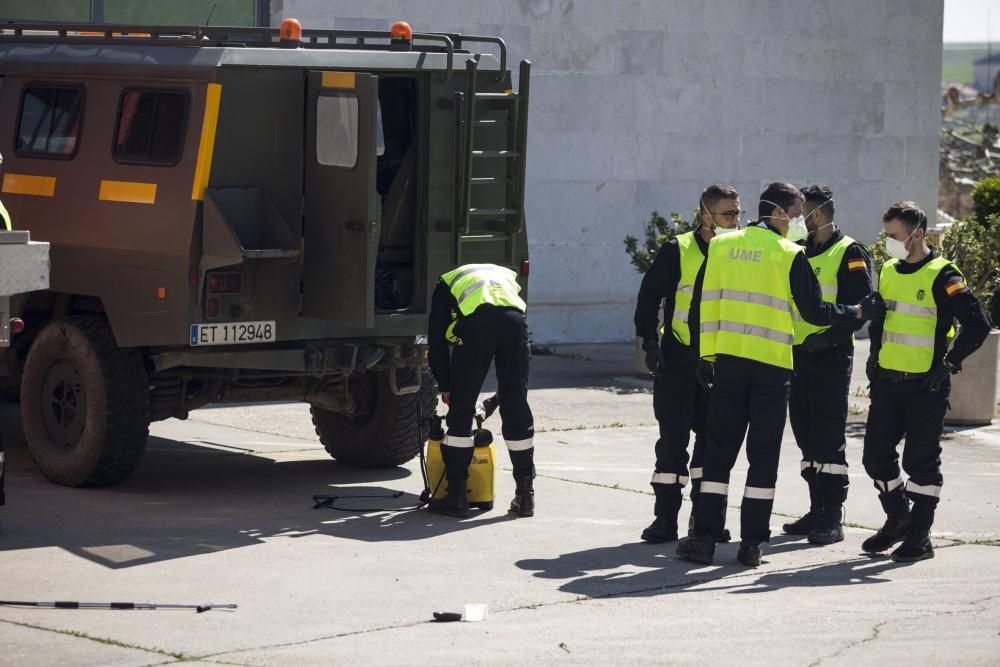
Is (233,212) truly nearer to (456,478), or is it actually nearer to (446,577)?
(456,478)

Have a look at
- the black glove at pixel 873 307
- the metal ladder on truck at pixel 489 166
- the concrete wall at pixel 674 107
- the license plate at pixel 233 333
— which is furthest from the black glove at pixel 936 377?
the concrete wall at pixel 674 107

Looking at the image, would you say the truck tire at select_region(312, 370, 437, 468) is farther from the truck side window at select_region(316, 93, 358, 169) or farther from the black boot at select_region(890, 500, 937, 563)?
the black boot at select_region(890, 500, 937, 563)

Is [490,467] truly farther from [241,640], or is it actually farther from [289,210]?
[241,640]

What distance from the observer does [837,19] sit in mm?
19688

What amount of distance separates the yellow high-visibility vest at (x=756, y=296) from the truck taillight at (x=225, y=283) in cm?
284

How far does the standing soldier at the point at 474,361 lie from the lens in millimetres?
9438

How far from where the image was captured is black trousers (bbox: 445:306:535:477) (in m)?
9.43

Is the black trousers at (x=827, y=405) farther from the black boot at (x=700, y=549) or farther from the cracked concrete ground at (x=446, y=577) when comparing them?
the black boot at (x=700, y=549)

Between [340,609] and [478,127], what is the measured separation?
12.6ft

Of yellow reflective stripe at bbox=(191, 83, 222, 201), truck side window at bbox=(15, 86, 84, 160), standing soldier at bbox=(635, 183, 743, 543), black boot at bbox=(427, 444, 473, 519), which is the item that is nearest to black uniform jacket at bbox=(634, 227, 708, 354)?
standing soldier at bbox=(635, 183, 743, 543)

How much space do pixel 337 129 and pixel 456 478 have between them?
6.76 feet

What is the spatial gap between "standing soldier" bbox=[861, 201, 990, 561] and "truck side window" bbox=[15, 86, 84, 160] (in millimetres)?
4809

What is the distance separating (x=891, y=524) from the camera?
8.84 m

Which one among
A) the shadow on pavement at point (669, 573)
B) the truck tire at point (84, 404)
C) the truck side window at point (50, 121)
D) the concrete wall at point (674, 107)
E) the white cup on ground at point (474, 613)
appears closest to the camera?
the white cup on ground at point (474, 613)
